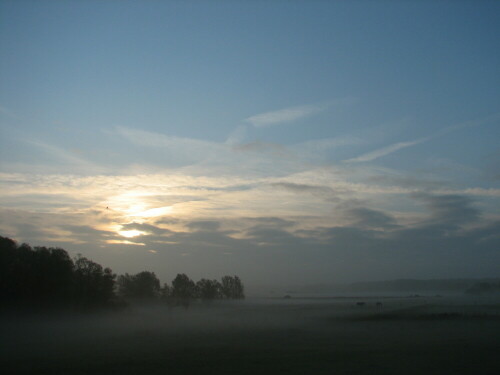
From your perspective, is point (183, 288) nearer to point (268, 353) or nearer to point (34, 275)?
point (34, 275)

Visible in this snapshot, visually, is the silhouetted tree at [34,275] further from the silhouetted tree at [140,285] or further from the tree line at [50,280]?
the silhouetted tree at [140,285]

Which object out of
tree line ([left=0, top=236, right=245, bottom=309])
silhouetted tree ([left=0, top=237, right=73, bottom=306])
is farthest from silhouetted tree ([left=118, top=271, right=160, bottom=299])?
silhouetted tree ([left=0, top=237, right=73, bottom=306])

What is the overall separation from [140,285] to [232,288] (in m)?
59.9

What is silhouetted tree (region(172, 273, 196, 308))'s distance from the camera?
144500 mm

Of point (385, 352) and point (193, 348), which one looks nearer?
point (385, 352)

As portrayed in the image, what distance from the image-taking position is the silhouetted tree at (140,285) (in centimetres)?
12450

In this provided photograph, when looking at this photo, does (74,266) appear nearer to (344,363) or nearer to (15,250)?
(15,250)

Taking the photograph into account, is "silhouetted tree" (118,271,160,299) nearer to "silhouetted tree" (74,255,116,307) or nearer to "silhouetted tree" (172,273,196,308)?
"silhouetted tree" (172,273,196,308)

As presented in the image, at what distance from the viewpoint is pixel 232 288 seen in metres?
179

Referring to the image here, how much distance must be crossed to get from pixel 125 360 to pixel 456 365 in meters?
24.1

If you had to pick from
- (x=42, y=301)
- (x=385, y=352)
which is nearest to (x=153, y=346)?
(x=385, y=352)

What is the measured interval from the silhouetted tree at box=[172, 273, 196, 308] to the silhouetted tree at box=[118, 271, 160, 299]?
11.8 meters

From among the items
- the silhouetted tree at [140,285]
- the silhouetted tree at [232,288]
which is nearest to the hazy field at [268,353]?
the silhouetted tree at [140,285]

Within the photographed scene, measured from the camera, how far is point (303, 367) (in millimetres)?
27281
